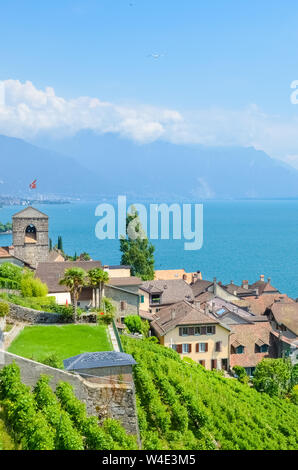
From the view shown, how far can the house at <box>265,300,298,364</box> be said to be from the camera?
128 ft

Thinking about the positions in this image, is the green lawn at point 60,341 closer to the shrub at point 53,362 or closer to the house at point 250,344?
the shrub at point 53,362

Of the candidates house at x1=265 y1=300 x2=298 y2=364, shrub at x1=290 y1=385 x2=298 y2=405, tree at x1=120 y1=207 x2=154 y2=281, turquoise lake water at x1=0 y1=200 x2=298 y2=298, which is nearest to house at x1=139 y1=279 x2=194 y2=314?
house at x1=265 y1=300 x2=298 y2=364

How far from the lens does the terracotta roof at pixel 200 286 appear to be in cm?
5538

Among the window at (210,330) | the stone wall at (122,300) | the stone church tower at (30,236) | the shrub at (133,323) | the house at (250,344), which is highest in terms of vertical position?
the stone church tower at (30,236)

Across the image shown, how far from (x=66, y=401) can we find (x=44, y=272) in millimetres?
25223

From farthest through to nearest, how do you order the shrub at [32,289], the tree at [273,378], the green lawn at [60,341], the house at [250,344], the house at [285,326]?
the house at [285,326], the house at [250,344], the tree at [273,378], the shrub at [32,289], the green lawn at [60,341]

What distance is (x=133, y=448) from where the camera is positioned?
13547 mm

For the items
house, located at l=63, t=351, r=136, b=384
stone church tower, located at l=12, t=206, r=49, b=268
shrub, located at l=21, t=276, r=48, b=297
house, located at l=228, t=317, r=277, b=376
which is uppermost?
stone church tower, located at l=12, t=206, r=49, b=268

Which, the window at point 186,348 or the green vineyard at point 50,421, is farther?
the window at point 186,348

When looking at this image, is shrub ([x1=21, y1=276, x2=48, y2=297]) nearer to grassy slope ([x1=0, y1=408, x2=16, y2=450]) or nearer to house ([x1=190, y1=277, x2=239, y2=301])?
grassy slope ([x1=0, y1=408, x2=16, y2=450])

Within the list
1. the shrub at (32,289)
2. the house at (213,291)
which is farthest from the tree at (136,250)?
the shrub at (32,289)

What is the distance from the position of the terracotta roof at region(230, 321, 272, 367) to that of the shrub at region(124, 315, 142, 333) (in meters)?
7.58

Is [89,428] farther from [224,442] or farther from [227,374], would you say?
[227,374]
